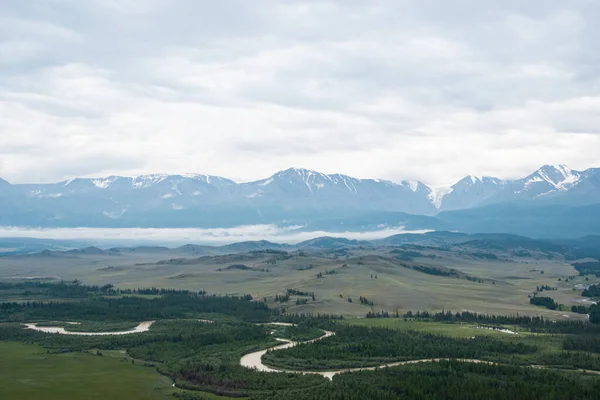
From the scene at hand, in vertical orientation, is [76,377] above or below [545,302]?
below

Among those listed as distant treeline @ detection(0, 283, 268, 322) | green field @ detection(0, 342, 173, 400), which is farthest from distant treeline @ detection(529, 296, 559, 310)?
green field @ detection(0, 342, 173, 400)

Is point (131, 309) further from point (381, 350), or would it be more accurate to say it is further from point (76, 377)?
point (381, 350)

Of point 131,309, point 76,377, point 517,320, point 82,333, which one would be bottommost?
point 76,377

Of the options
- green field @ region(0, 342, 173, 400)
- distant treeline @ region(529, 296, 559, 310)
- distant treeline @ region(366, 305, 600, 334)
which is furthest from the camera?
distant treeline @ region(529, 296, 559, 310)

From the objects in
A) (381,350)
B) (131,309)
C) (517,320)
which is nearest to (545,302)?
(517,320)

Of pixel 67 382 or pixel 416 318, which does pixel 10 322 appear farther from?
pixel 416 318

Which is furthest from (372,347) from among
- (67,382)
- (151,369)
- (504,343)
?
(67,382)

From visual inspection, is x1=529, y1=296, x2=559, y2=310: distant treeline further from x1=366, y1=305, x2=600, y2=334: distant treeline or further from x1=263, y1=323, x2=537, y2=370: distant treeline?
x1=263, y1=323, x2=537, y2=370: distant treeline

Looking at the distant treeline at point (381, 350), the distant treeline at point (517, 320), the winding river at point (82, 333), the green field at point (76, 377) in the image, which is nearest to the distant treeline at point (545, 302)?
the distant treeline at point (517, 320)
